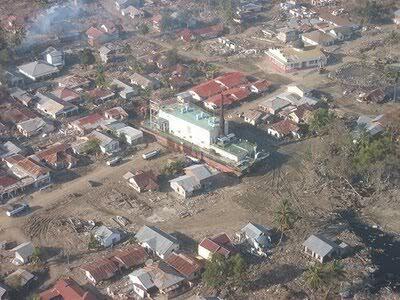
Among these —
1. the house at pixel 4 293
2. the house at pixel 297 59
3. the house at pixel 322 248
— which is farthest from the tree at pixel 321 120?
the house at pixel 4 293

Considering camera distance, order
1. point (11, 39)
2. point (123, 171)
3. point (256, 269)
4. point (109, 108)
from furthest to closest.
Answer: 1. point (11, 39)
2. point (109, 108)
3. point (123, 171)
4. point (256, 269)

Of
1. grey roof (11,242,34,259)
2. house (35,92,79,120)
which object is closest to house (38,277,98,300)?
grey roof (11,242,34,259)

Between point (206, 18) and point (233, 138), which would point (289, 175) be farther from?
point (206, 18)

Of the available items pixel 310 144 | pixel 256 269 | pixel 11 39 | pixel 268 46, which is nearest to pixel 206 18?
pixel 268 46

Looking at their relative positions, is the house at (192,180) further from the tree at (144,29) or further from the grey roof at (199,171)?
the tree at (144,29)

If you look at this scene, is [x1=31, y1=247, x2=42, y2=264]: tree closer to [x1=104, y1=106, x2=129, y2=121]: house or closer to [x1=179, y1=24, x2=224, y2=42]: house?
[x1=104, y1=106, x2=129, y2=121]: house

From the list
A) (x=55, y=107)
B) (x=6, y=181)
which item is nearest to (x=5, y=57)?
(x=55, y=107)

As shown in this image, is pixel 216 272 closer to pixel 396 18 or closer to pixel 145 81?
pixel 145 81
